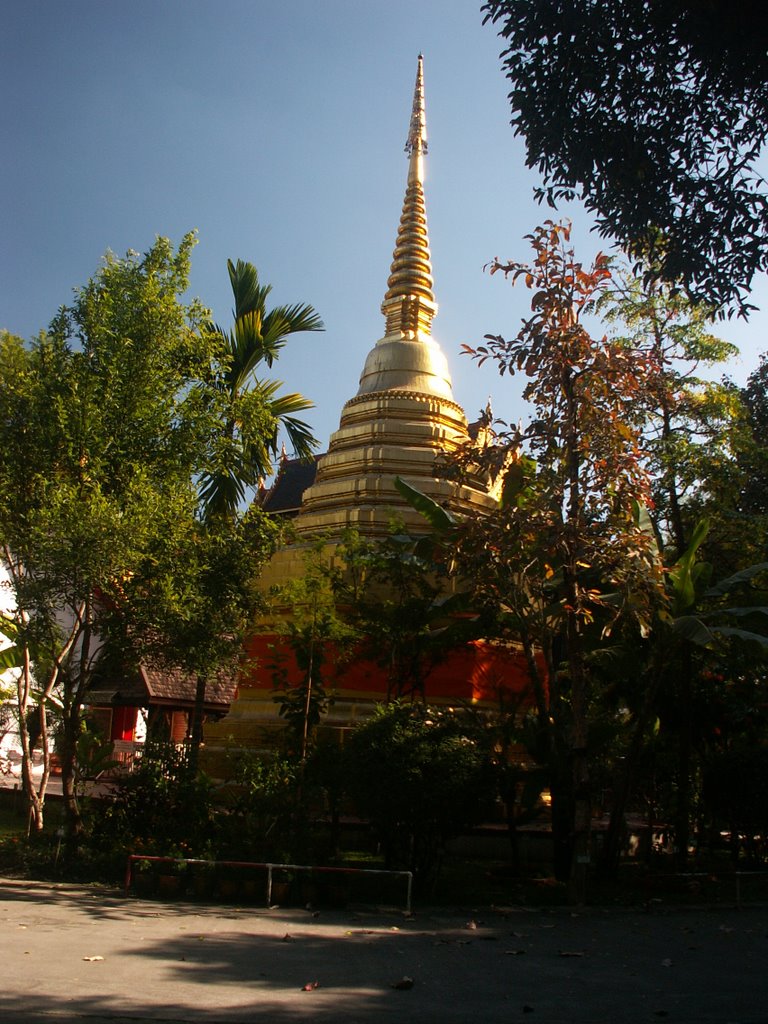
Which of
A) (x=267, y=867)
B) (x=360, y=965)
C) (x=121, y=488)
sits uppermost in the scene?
(x=121, y=488)

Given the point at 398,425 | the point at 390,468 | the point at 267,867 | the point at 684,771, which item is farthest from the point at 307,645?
the point at 398,425

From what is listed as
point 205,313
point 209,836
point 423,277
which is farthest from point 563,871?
point 423,277

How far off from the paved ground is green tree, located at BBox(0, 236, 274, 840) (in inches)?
102

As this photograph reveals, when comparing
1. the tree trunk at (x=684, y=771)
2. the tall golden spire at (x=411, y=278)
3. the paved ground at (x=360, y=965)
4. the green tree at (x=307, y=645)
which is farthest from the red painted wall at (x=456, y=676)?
the tall golden spire at (x=411, y=278)

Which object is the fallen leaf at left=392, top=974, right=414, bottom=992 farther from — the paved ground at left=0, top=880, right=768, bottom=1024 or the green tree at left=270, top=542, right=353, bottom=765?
the green tree at left=270, top=542, right=353, bottom=765

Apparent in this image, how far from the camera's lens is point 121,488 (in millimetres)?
10719

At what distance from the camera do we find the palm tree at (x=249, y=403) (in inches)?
456

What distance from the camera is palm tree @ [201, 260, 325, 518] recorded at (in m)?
11.6

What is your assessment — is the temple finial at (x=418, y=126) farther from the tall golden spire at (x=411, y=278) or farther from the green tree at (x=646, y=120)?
the green tree at (x=646, y=120)

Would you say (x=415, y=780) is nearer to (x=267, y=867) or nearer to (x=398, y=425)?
(x=267, y=867)

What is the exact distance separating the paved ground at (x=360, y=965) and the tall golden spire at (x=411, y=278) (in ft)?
42.5

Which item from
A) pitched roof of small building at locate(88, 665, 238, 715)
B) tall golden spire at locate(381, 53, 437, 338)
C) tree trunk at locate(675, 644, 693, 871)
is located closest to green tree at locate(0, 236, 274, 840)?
tree trunk at locate(675, 644, 693, 871)

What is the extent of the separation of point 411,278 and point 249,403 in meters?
9.41

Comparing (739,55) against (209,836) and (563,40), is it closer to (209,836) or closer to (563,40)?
(563,40)
